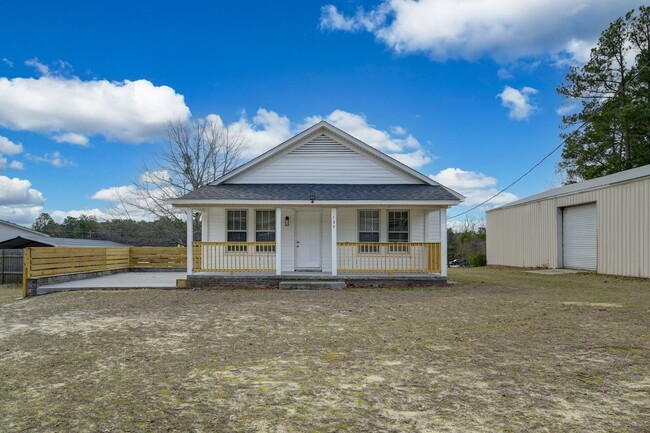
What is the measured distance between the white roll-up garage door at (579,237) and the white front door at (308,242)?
1177 cm

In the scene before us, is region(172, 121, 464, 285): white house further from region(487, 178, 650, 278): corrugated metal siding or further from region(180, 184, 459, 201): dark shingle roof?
region(487, 178, 650, 278): corrugated metal siding

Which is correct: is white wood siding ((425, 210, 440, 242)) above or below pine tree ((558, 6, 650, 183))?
below

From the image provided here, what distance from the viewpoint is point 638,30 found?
28.1 metres

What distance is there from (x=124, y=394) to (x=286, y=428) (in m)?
1.73

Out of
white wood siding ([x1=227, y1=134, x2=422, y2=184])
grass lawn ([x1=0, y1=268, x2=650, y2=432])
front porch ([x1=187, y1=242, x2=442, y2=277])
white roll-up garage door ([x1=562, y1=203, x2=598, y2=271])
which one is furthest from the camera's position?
white roll-up garage door ([x1=562, y1=203, x2=598, y2=271])

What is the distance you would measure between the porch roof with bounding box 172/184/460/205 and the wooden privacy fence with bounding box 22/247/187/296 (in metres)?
4.54

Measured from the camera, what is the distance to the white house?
13523 millimetres

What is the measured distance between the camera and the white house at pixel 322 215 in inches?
532

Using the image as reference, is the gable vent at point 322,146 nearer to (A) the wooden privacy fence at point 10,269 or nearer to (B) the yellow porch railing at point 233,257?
(B) the yellow porch railing at point 233,257

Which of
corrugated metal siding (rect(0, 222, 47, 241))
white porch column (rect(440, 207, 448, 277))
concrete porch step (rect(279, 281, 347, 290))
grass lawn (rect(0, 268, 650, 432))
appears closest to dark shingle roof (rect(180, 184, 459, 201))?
white porch column (rect(440, 207, 448, 277))

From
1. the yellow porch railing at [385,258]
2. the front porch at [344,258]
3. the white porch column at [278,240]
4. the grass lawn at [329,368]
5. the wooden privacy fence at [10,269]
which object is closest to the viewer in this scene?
the grass lawn at [329,368]

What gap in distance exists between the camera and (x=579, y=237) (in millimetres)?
19609

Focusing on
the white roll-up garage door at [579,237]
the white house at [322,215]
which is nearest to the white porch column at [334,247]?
the white house at [322,215]

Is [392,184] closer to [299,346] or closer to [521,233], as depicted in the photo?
[299,346]
